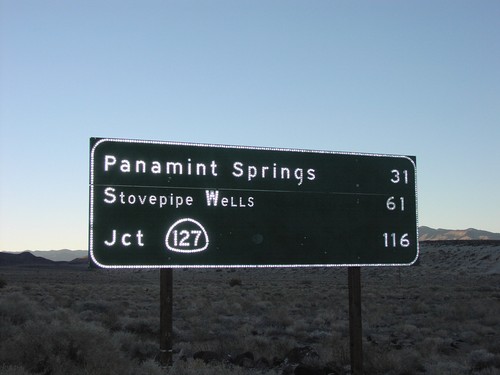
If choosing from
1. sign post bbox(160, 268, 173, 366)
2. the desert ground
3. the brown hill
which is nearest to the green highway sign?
sign post bbox(160, 268, 173, 366)

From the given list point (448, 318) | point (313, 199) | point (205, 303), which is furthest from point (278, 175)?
point (205, 303)

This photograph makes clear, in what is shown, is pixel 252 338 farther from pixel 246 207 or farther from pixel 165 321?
pixel 246 207

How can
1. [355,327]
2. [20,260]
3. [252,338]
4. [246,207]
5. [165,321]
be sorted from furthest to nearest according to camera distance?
[20,260]
[252,338]
[355,327]
[246,207]
[165,321]

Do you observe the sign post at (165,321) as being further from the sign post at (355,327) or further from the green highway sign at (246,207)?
the sign post at (355,327)

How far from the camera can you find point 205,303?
28812mm

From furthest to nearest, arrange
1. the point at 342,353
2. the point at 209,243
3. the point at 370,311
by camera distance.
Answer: the point at 370,311 < the point at 342,353 < the point at 209,243

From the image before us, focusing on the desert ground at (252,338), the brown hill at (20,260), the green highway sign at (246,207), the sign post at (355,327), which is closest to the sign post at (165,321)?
the desert ground at (252,338)

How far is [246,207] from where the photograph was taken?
10.0 m

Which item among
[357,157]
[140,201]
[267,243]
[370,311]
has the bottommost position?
[370,311]

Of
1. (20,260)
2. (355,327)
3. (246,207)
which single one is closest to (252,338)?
(355,327)

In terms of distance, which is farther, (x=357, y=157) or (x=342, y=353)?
(x=342, y=353)

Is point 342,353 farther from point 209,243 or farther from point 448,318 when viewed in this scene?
point 448,318

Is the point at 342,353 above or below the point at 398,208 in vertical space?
below

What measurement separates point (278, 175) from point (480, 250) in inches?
3264
